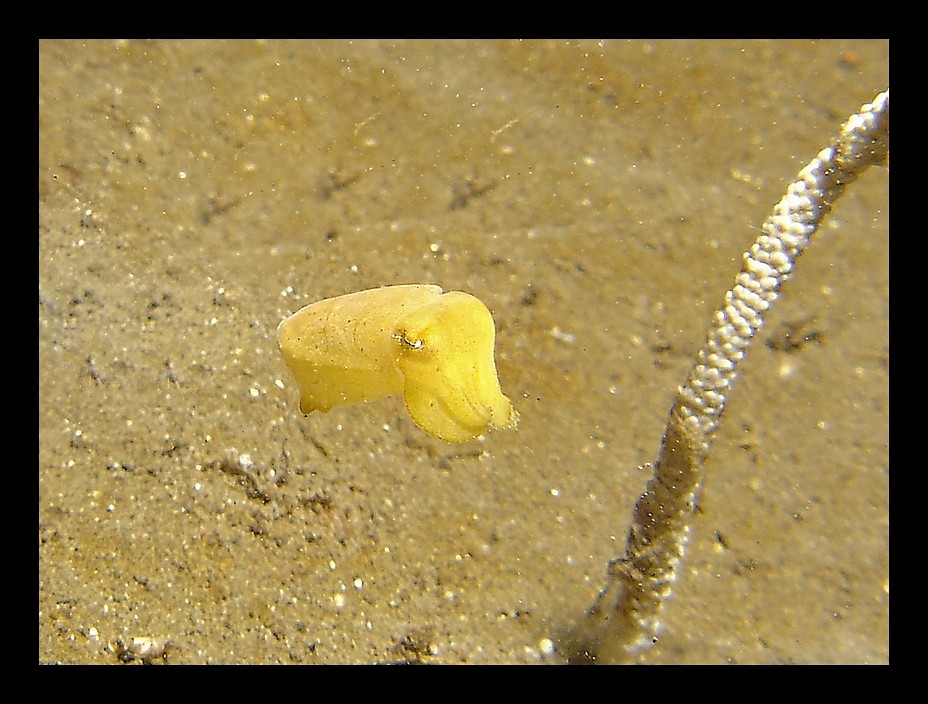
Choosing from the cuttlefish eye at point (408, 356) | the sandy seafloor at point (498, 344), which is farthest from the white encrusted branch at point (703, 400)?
the cuttlefish eye at point (408, 356)

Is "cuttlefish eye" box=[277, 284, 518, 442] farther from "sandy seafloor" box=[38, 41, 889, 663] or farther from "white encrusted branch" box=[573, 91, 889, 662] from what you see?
"white encrusted branch" box=[573, 91, 889, 662]

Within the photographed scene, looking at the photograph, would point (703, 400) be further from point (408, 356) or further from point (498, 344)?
point (498, 344)

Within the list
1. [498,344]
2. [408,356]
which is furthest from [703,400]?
[498,344]

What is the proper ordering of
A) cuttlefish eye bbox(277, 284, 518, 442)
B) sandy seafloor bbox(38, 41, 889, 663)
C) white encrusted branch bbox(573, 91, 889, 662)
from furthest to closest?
sandy seafloor bbox(38, 41, 889, 663) < cuttlefish eye bbox(277, 284, 518, 442) < white encrusted branch bbox(573, 91, 889, 662)

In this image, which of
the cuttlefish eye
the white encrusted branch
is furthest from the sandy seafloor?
the cuttlefish eye

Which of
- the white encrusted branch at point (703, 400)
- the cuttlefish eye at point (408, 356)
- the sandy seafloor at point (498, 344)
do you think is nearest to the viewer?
the white encrusted branch at point (703, 400)

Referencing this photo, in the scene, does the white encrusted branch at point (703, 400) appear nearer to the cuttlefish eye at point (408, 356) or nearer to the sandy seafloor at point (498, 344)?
the sandy seafloor at point (498, 344)
